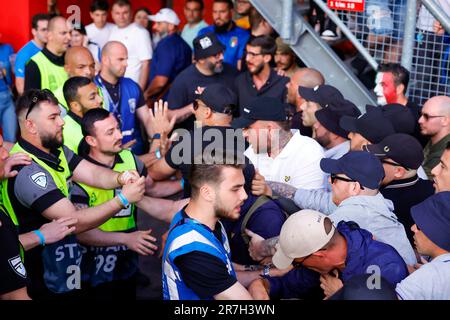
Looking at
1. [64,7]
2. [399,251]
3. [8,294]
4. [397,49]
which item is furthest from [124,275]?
[64,7]

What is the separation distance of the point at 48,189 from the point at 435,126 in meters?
3.39

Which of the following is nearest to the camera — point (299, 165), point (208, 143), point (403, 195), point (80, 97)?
point (208, 143)

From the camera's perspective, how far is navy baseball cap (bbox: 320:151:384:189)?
13.3 feet

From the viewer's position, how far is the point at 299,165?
198 inches

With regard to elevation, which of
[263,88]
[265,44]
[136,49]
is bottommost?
[263,88]

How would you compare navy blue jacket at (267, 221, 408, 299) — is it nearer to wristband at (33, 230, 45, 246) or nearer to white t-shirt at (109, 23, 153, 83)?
wristband at (33, 230, 45, 246)

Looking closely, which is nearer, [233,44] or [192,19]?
[233,44]

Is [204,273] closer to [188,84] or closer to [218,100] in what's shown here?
[218,100]

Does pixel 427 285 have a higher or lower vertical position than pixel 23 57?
lower

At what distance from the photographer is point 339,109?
5.62 m

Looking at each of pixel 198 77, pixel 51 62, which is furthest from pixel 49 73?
pixel 198 77

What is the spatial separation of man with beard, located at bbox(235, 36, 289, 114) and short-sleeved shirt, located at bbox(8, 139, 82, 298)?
10.2 ft

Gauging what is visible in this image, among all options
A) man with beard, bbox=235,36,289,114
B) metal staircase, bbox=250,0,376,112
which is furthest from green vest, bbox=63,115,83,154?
metal staircase, bbox=250,0,376,112

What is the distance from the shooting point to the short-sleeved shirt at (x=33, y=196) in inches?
166
